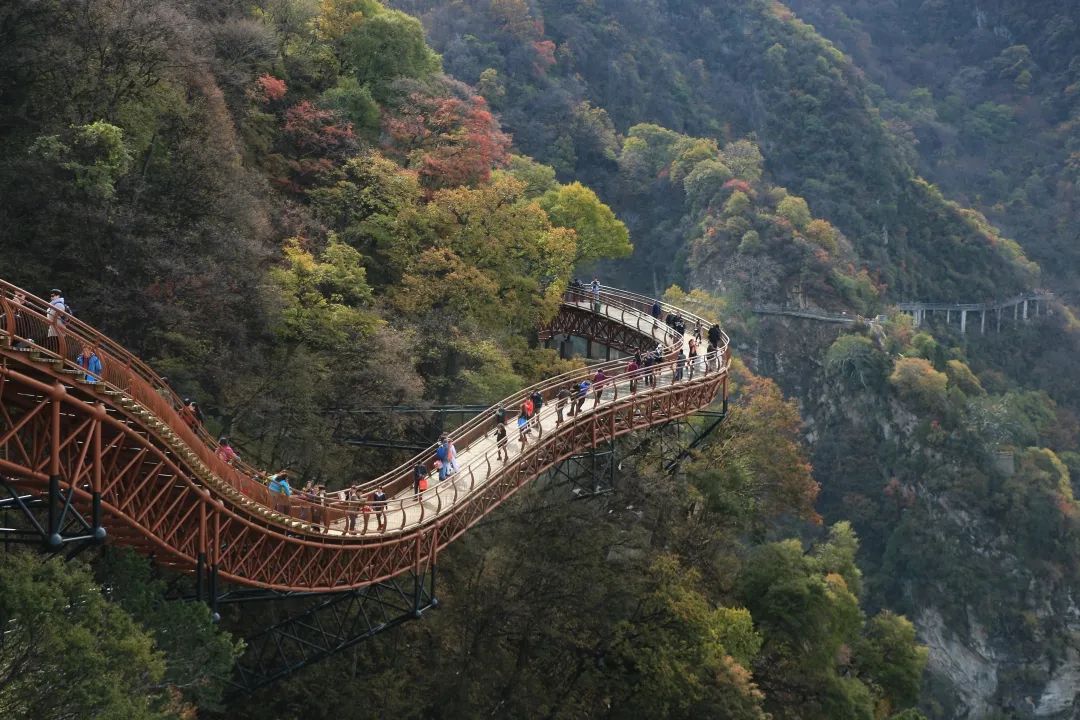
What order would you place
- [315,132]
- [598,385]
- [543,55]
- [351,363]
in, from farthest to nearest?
[543,55], [315,132], [598,385], [351,363]

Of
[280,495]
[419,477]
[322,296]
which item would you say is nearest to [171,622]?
[280,495]

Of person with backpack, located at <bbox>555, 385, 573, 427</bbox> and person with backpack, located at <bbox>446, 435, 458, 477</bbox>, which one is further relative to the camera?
person with backpack, located at <bbox>555, 385, 573, 427</bbox>

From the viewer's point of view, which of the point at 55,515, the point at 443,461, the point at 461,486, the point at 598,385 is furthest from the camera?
the point at 598,385

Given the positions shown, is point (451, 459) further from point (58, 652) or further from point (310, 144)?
point (310, 144)

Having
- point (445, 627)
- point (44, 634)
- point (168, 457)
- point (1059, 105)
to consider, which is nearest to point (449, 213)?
point (445, 627)

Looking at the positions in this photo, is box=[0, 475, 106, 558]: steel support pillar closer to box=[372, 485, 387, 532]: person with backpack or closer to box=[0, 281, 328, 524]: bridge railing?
box=[0, 281, 328, 524]: bridge railing

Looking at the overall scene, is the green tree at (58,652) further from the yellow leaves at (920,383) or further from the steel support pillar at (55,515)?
the yellow leaves at (920,383)

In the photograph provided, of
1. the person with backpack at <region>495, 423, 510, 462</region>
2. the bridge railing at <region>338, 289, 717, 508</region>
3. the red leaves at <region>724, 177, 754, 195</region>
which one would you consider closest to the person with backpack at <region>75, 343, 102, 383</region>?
the bridge railing at <region>338, 289, 717, 508</region>
